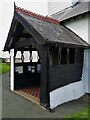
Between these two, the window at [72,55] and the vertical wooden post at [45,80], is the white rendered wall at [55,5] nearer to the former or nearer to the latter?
the window at [72,55]

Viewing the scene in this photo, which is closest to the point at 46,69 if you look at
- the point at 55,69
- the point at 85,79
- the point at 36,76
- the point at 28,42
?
the point at 55,69

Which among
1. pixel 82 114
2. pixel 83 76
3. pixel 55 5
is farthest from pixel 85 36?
pixel 55 5

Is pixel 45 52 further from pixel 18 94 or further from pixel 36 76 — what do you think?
pixel 36 76

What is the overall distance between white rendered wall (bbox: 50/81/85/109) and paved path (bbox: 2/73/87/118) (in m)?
0.29

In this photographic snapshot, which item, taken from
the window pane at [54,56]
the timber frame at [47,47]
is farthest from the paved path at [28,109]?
the window pane at [54,56]

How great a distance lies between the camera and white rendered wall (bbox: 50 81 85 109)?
911 cm

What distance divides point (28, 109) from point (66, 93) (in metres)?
2.50

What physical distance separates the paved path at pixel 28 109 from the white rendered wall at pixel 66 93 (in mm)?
294

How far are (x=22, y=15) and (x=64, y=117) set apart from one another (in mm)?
5649

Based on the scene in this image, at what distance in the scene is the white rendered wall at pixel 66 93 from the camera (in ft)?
29.9

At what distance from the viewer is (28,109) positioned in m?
8.66

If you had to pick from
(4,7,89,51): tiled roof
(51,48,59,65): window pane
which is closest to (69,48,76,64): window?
(4,7,89,51): tiled roof

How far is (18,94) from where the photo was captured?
11.5 m

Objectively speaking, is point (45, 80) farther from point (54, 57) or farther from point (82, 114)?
point (82, 114)
